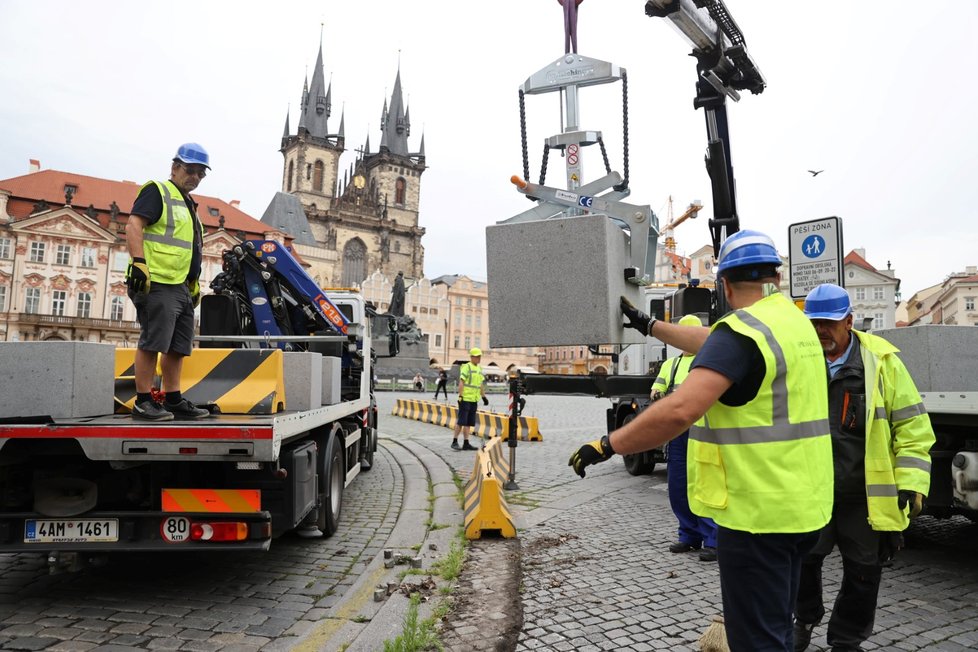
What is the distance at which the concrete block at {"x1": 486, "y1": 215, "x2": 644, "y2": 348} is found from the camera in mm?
3889

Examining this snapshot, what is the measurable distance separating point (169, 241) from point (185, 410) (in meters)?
1.13

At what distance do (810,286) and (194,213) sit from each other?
6.06 m

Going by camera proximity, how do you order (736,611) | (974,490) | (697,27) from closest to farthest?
(736,611)
(974,490)
(697,27)

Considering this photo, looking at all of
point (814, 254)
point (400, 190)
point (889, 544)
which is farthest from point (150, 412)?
point (400, 190)

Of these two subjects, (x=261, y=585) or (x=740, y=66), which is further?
(x=740, y=66)

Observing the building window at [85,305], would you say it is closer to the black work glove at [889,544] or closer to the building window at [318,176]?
the building window at [318,176]

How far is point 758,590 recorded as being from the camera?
221 cm

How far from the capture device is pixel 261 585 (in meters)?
4.63

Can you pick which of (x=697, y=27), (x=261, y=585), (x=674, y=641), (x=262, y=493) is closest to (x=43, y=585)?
(x=261, y=585)

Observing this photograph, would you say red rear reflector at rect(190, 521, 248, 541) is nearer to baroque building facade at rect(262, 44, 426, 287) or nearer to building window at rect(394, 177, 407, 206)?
baroque building facade at rect(262, 44, 426, 287)

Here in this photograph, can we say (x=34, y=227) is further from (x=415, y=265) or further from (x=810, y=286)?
(x=810, y=286)

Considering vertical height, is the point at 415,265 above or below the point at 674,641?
above

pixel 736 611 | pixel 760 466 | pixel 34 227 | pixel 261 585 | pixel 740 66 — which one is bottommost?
pixel 261 585

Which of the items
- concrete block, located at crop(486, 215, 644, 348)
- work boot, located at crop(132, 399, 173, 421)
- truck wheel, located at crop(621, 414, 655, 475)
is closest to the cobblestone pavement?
truck wheel, located at crop(621, 414, 655, 475)
